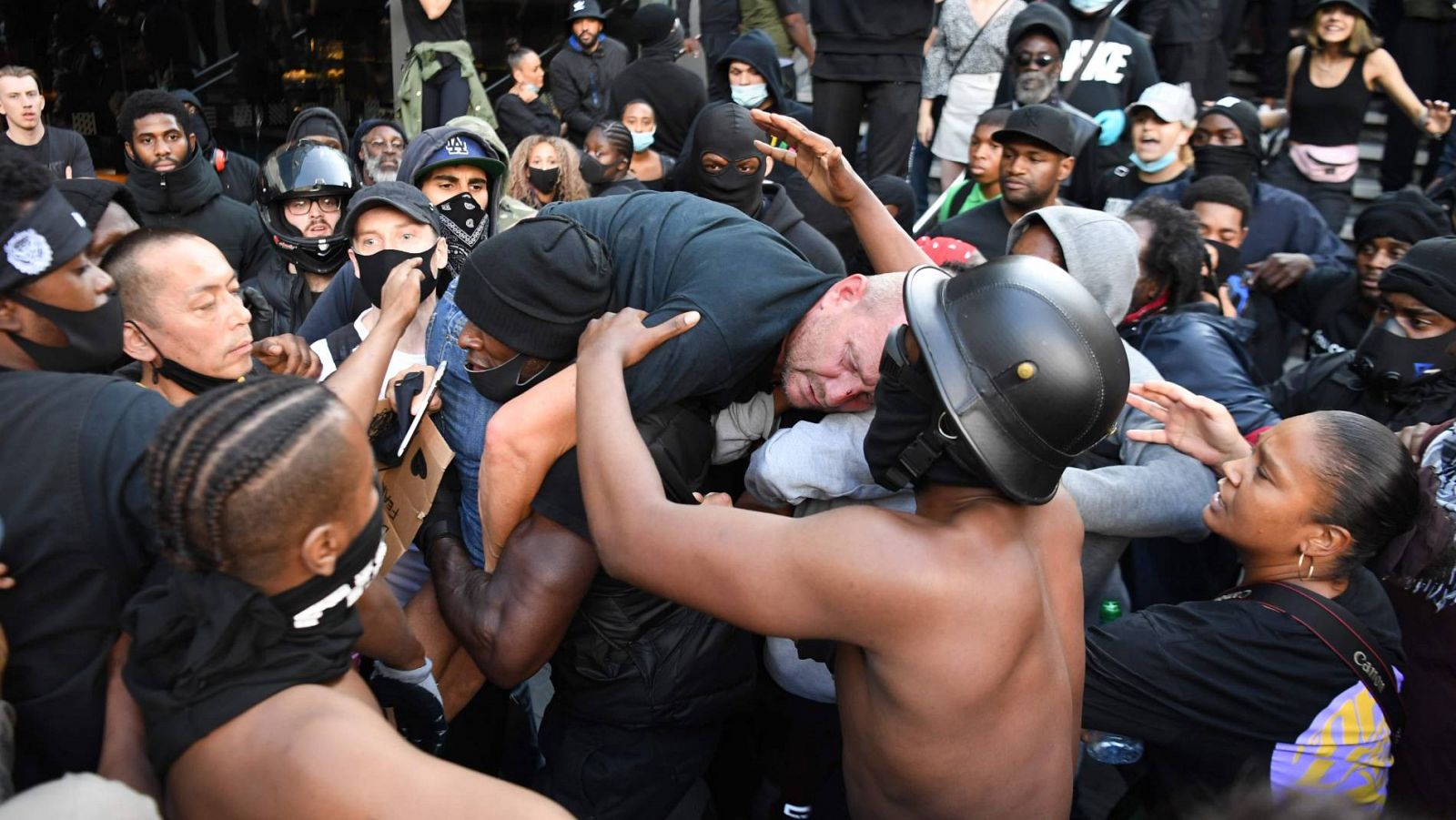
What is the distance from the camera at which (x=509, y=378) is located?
2504 mm

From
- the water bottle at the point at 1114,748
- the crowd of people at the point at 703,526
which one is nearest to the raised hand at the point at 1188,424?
the crowd of people at the point at 703,526

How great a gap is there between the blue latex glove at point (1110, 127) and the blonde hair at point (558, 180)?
289 centimetres

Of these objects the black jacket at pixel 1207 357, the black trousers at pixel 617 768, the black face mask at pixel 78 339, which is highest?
the black face mask at pixel 78 339

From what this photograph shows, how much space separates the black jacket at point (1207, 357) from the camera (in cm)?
331

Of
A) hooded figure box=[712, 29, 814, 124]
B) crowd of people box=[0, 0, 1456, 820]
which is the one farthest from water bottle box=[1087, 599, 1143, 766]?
hooded figure box=[712, 29, 814, 124]

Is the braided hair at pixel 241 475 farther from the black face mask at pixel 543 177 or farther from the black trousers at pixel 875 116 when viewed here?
the black trousers at pixel 875 116

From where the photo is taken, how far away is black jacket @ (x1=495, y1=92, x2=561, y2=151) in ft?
26.6

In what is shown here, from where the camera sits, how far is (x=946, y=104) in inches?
273

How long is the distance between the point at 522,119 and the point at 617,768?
6.34 m

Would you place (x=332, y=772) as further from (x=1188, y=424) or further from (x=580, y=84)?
(x=580, y=84)

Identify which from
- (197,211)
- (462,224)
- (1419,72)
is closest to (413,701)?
(462,224)

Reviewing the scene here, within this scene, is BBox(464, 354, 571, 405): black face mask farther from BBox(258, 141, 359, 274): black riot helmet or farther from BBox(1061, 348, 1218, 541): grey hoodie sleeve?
BBox(258, 141, 359, 274): black riot helmet

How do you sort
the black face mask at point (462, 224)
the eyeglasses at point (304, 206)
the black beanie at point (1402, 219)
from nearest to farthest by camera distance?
the black face mask at point (462, 224) → the black beanie at point (1402, 219) → the eyeglasses at point (304, 206)

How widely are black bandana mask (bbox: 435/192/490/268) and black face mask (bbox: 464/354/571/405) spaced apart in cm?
160
